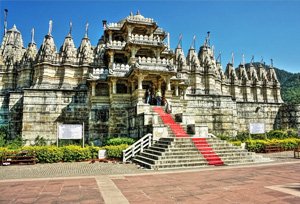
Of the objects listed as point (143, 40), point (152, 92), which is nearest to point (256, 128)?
point (152, 92)

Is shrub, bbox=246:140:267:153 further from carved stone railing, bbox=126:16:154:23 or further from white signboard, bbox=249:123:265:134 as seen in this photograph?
carved stone railing, bbox=126:16:154:23

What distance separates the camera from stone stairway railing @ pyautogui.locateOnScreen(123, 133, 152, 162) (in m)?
16.6

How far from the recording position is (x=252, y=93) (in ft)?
133

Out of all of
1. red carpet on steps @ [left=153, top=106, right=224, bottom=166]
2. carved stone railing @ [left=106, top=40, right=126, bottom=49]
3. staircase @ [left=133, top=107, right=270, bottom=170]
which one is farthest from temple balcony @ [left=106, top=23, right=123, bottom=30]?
staircase @ [left=133, top=107, right=270, bottom=170]

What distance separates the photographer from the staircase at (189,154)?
13940mm

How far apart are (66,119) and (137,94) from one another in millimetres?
10066

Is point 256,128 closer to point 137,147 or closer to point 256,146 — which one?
point 256,146

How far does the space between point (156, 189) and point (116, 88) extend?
19.6m

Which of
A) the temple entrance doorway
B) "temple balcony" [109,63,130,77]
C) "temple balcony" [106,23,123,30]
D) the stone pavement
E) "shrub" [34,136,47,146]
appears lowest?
the stone pavement

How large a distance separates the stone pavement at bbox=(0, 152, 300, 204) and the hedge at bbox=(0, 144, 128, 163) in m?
5.72

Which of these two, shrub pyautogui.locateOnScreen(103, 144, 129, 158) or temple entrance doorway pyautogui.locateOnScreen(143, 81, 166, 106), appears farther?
temple entrance doorway pyautogui.locateOnScreen(143, 81, 166, 106)

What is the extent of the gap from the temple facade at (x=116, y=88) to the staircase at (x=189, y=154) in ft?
7.28

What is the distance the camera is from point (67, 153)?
55.3ft

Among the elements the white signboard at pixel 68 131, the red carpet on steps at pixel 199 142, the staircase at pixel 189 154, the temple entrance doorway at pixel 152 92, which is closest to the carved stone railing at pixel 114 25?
the temple entrance doorway at pixel 152 92
